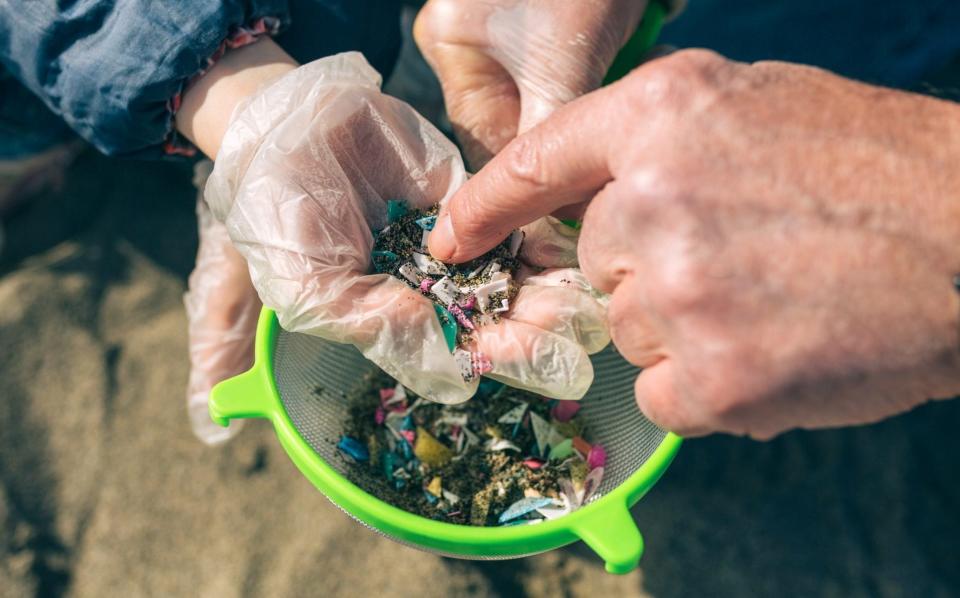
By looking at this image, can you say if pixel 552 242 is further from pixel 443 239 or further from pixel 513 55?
pixel 513 55

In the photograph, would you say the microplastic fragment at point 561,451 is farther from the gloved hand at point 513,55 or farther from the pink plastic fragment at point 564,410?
the gloved hand at point 513,55

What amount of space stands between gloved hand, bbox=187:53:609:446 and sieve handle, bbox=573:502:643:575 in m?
0.25

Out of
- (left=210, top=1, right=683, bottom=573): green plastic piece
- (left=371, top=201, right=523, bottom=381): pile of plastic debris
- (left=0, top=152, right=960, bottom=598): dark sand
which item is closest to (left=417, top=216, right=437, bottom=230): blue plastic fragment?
(left=371, top=201, right=523, bottom=381): pile of plastic debris

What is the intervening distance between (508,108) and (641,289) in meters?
0.80

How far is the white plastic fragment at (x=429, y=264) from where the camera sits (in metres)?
1.51

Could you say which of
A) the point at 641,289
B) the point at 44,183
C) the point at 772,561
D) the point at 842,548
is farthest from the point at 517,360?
the point at 44,183

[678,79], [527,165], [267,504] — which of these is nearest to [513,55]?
[527,165]

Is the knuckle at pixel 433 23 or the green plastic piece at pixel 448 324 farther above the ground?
the knuckle at pixel 433 23

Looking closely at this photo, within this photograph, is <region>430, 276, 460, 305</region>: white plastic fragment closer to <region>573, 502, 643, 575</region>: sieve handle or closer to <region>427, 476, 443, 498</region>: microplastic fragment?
<region>427, 476, 443, 498</region>: microplastic fragment

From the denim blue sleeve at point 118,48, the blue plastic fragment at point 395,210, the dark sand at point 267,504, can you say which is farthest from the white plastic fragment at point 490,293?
the dark sand at point 267,504

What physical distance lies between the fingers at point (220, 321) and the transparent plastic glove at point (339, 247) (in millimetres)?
530

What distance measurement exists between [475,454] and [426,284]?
0.42 m

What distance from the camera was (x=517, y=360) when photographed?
1.39 m

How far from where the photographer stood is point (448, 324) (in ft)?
4.79
